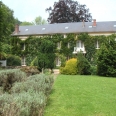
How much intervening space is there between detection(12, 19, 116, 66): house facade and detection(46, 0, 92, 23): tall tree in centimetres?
410

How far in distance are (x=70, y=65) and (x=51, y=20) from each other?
819 inches

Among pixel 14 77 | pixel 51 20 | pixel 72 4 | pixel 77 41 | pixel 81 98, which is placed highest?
pixel 72 4

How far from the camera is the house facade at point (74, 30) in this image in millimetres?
35312

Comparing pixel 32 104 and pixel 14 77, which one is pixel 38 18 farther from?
pixel 32 104

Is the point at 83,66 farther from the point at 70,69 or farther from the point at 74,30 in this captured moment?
the point at 74,30

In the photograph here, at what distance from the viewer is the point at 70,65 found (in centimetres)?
2467

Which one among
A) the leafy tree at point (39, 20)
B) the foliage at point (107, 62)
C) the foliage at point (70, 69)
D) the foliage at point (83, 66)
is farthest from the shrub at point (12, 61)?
the leafy tree at point (39, 20)

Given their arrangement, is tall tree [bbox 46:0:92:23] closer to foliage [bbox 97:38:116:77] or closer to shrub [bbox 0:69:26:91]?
foliage [bbox 97:38:116:77]

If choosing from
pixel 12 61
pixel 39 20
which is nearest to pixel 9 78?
pixel 12 61

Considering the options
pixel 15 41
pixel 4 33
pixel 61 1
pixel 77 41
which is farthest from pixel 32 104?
pixel 61 1

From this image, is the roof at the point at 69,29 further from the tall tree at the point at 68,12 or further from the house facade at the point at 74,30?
the tall tree at the point at 68,12

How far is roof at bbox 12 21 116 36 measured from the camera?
3566cm

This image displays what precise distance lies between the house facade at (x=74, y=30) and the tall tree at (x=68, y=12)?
410 centimetres

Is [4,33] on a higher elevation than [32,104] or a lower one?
higher
